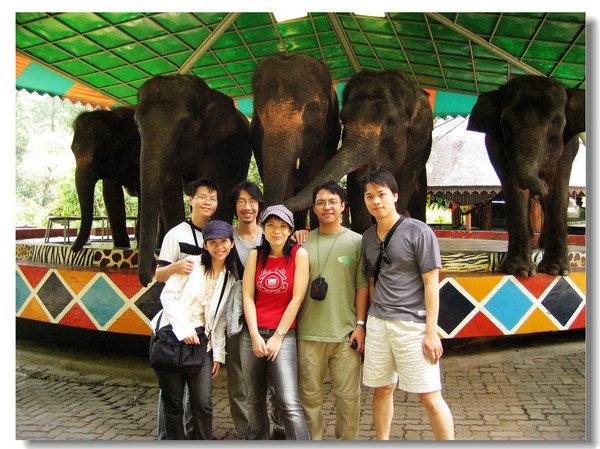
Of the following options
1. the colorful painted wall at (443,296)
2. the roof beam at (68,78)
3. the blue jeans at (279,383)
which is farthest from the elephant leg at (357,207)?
the roof beam at (68,78)

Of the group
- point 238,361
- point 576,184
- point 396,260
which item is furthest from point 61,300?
point 576,184

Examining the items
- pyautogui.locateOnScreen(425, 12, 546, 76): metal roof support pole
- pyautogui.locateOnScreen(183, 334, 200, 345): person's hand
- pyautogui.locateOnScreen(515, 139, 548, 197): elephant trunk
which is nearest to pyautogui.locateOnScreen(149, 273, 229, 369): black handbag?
pyautogui.locateOnScreen(183, 334, 200, 345): person's hand

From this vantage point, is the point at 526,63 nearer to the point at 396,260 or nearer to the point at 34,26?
Result: the point at 396,260

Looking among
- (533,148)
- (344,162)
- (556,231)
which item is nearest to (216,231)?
(344,162)

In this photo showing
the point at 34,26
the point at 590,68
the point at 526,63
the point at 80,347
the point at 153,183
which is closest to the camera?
the point at 590,68

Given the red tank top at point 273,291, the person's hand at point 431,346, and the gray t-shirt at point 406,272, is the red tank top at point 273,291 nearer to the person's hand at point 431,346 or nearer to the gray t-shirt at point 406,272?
the gray t-shirt at point 406,272

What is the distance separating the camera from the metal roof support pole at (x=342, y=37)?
669 centimetres

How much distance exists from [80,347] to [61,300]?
0.63 m

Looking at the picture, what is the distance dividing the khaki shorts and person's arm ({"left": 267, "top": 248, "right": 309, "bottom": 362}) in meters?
0.42

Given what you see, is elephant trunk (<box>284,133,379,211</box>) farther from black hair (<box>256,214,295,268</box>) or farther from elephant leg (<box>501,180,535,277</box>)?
elephant leg (<box>501,180,535,277</box>)

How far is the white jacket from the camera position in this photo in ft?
9.35

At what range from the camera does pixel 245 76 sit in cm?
877

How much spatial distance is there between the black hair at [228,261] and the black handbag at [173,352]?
0.38 metres

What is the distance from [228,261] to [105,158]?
12.3 feet
